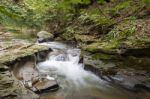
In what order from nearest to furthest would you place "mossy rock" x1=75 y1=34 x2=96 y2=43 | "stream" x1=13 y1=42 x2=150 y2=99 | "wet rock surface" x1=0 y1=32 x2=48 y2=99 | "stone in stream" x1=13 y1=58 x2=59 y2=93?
1. "wet rock surface" x1=0 y1=32 x2=48 y2=99
2. "stream" x1=13 y1=42 x2=150 y2=99
3. "stone in stream" x1=13 y1=58 x2=59 y2=93
4. "mossy rock" x1=75 y1=34 x2=96 y2=43

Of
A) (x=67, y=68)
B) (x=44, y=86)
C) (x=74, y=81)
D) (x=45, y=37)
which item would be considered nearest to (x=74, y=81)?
(x=74, y=81)

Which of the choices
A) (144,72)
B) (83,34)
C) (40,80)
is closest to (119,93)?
(144,72)

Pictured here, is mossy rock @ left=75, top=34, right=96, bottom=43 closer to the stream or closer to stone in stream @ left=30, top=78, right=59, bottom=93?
the stream

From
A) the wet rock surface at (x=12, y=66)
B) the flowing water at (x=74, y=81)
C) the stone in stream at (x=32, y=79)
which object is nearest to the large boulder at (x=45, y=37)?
the flowing water at (x=74, y=81)

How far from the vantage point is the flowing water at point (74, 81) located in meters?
6.47

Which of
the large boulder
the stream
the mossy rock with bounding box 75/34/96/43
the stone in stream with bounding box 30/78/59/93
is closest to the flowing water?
the stream

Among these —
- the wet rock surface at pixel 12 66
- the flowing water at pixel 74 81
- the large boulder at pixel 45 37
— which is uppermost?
the large boulder at pixel 45 37

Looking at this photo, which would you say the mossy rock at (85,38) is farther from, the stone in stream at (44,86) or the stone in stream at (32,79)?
the stone in stream at (44,86)

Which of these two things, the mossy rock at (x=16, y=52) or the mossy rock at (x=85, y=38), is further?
the mossy rock at (x=85, y=38)

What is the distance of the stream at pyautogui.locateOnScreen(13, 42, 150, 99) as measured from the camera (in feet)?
21.2

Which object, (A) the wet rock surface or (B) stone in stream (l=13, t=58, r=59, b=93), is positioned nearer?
(A) the wet rock surface

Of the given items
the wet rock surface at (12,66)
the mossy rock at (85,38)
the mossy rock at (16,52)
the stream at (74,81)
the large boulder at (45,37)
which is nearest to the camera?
the wet rock surface at (12,66)

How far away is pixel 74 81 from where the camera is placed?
304 inches

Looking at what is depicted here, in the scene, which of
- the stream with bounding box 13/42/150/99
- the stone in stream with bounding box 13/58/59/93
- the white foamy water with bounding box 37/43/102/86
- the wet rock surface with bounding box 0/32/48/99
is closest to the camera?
the wet rock surface with bounding box 0/32/48/99
